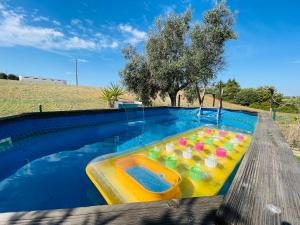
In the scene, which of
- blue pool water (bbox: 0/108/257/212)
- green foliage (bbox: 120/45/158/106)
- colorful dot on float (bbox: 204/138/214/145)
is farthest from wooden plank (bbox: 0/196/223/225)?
green foliage (bbox: 120/45/158/106)

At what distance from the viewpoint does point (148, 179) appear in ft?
13.3

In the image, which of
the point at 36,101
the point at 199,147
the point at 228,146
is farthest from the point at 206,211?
the point at 36,101

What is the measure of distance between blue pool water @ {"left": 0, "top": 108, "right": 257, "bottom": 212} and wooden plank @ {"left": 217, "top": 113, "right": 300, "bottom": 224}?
2.88m

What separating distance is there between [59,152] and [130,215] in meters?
6.34

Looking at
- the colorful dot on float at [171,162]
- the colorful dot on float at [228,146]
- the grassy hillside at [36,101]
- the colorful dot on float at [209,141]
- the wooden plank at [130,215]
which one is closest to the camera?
the wooden plank at [130,215]

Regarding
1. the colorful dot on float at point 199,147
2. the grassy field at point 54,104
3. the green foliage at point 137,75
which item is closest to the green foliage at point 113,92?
the green foliage at point 137,75

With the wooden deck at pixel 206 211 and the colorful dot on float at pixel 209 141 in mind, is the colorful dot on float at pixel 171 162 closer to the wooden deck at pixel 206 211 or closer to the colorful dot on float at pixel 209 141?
the colorful dot on float at pixel 209 141

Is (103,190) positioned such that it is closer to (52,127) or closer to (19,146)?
(19,146)

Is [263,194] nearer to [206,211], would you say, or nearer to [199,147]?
[206,211]

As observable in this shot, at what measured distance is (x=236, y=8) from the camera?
45.5ft

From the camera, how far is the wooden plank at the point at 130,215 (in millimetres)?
841

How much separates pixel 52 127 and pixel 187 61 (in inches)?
399

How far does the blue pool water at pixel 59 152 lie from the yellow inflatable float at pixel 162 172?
1.42 ft

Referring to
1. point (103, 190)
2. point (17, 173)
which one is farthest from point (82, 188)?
point (17, 173)
